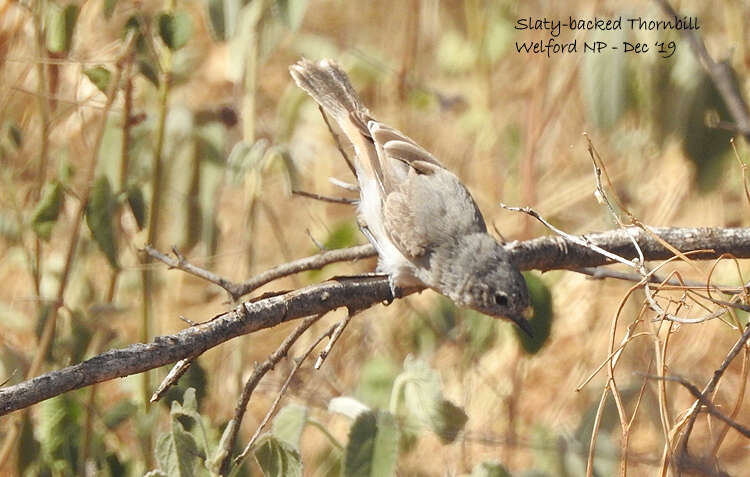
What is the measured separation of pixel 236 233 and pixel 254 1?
9.18 ft

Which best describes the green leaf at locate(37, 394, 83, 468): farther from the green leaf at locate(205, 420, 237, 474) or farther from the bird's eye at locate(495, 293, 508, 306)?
the bird's eye at locate(495, 293, 508, 306)

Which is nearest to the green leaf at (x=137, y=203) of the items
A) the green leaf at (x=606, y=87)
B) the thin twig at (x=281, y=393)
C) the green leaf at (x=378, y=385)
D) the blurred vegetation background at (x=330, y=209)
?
the blurred vegetation background at (x=330, y=209)

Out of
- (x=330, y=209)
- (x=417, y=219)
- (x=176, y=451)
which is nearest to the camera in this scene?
(x=176, y=451)

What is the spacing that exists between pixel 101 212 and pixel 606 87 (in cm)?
159

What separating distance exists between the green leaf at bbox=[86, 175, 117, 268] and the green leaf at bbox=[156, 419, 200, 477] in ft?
2.31

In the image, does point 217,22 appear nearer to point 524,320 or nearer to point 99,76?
point 99,76

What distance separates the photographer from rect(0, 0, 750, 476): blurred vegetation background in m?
2.65

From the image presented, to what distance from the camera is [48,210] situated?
8.38 feet

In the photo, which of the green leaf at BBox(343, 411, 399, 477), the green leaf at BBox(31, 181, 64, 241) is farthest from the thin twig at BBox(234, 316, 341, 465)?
the green leaf at BBox(31, 181, 64, 241)

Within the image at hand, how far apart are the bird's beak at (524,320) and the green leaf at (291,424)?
2.59ft

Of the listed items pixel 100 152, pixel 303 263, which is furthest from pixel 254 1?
pixel 303 263

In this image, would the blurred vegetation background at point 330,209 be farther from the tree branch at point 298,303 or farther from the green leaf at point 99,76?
the tree branch at point 298,303

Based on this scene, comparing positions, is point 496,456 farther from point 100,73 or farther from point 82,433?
point 100,73

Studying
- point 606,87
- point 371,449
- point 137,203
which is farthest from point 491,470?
point 606,87
